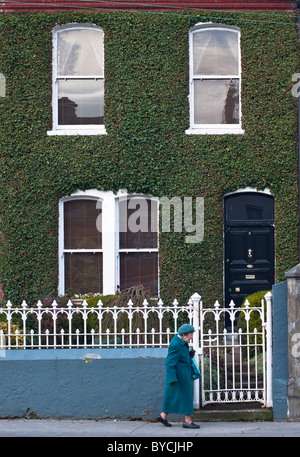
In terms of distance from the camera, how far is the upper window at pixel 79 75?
47.9 ft

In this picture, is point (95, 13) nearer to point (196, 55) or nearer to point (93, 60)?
point (93, 60)

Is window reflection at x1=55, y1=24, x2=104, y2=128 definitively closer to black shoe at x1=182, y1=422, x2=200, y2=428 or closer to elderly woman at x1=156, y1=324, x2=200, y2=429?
elderly woman at x1=156, y1=324, x2=200, y2=429

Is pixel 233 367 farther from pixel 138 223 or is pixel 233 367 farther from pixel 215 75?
pixel 215 75

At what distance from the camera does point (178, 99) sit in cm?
1432

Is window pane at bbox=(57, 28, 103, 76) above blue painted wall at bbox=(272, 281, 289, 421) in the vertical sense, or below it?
above

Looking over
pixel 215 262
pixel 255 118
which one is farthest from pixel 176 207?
pixel 255 118

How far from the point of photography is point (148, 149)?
46.6ft

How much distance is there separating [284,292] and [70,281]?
622cm

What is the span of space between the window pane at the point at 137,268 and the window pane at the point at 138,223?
0.68ft

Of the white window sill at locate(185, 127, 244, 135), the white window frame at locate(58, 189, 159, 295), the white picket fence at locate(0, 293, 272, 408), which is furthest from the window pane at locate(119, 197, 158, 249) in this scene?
the white picket fence at locate(0, 293, 272, 408)

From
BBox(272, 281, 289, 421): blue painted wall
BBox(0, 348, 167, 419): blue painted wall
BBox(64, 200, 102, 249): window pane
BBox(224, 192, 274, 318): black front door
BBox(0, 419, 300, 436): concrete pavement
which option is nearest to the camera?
BBox(0, 419, 300, 436): concrete pavement

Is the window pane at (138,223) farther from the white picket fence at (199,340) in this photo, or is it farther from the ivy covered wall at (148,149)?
the white picket fence at (199,340)

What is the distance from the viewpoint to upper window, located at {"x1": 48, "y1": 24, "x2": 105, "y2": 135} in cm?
1459

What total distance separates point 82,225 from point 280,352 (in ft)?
20.9
